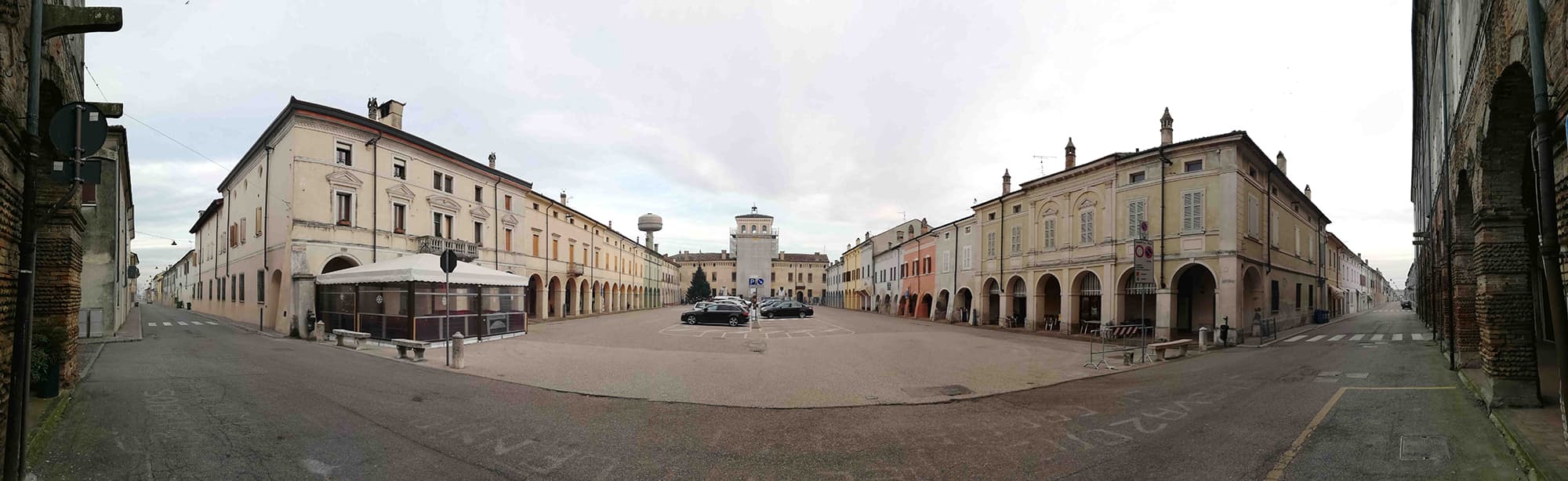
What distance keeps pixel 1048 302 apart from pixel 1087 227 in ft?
18.2

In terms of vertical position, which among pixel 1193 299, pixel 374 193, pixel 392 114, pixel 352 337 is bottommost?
pixel 352 337

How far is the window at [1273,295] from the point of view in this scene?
79.0 ft

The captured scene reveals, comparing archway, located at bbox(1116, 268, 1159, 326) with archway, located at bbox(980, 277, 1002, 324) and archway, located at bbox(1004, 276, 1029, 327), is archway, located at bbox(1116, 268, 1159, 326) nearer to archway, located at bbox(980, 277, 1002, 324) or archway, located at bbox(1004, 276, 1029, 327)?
archway, located at bbox(1004, 276, 1029, 327)

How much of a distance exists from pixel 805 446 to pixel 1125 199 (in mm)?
22244

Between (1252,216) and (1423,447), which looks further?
(1252,216)

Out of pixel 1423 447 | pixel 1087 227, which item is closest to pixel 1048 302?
pixel 1087 227

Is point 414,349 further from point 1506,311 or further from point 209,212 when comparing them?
Answer: point 209,212

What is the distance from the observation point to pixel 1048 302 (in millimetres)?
29844

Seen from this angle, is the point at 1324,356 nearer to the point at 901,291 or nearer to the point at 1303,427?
the point at 1303,427

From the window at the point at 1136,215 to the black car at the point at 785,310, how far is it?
2183 centimetres

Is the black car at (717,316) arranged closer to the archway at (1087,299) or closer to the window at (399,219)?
the window at (399,219)

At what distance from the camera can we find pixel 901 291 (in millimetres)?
47531

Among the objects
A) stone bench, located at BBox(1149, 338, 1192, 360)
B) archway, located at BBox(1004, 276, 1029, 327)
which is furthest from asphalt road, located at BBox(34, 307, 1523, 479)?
archway, located at BBox(1004, 276, 1029, 327)

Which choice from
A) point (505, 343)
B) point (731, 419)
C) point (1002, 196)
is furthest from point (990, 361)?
point (1002, 196)
